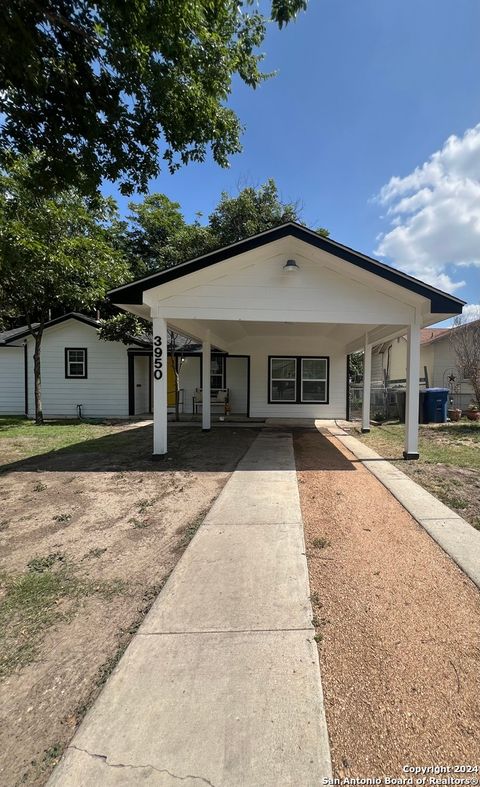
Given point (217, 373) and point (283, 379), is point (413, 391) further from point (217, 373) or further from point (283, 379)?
point (217, 373)

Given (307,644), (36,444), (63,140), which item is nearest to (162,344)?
(63,140)

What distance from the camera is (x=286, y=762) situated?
4.83ft

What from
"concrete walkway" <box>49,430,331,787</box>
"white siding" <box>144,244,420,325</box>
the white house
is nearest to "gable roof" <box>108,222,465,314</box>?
the white house

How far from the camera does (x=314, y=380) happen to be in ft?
46.4

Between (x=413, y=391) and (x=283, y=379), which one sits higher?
(x=283, y=379)

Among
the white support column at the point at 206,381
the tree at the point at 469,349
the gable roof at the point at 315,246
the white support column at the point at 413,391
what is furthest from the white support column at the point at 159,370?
the tree at the point at 469,349

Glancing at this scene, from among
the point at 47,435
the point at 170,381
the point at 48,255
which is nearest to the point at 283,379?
the point at 170,381

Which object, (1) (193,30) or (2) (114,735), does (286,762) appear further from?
(1) (193,30)

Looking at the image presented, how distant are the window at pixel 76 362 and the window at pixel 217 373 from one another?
5044mm

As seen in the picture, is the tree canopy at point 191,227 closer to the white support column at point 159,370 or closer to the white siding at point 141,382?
the white siding at point 141,382

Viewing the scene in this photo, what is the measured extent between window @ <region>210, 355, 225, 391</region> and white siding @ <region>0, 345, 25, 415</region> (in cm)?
769

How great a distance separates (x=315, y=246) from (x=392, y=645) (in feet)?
20.4

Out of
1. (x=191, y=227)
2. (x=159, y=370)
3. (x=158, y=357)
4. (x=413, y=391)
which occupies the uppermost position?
(x=191, y=227)

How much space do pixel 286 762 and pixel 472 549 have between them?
2.64 meters
